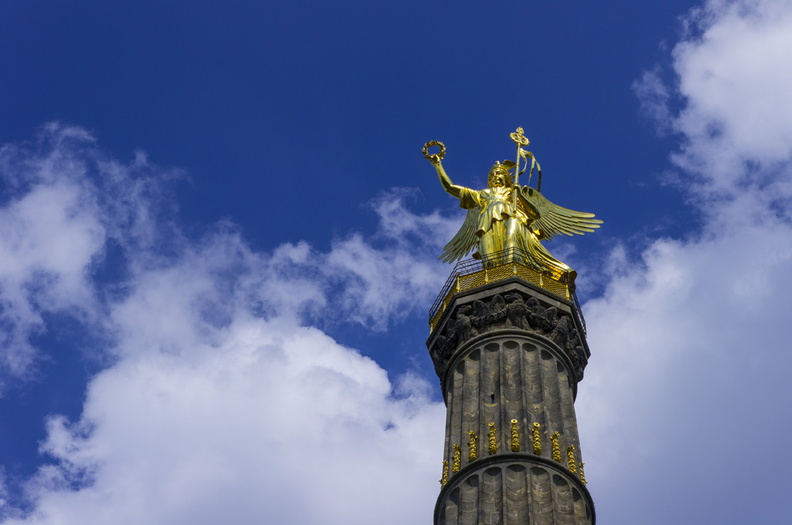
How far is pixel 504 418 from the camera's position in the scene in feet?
124

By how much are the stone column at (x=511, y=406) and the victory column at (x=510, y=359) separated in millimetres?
39

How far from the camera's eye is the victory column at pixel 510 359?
35562 mm

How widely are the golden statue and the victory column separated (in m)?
0.05

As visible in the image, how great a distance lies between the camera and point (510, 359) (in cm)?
4038

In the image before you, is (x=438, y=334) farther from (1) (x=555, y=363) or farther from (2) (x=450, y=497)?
(2) (x=450, y=497)

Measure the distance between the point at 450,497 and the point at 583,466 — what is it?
13.6 feet

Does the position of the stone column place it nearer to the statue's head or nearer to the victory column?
the victory column

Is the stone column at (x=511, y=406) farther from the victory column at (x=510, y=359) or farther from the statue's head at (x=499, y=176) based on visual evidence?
the statue's head at (x=499, y=176)

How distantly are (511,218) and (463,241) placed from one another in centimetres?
273

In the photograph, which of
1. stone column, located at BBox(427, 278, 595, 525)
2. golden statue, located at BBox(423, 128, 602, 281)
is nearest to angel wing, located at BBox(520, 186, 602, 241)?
golden statue, located at BBox(423, 128, 602, 281)

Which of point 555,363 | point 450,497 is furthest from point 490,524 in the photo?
point 555,363

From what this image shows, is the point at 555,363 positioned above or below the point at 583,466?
above

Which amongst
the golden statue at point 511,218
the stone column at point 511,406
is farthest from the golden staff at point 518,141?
the stone column at point 511,406

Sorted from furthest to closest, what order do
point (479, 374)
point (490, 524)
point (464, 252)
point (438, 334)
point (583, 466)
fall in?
point (464, 252) → point (438, 334) → point (479, 374) → point (583, 466) → point (490, 524)
